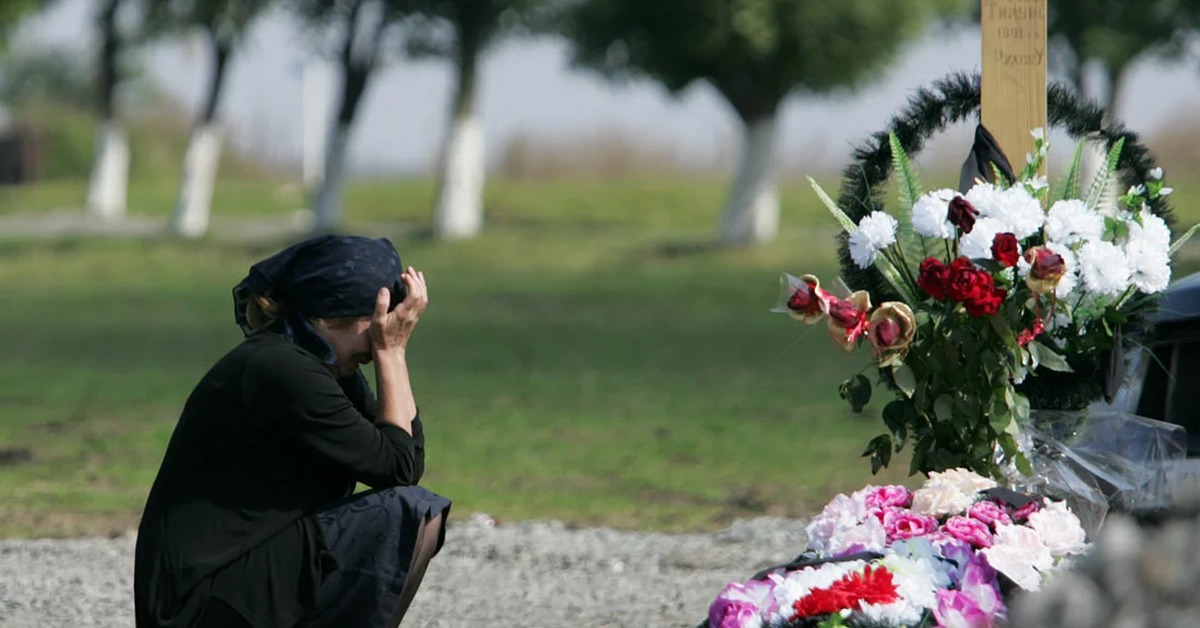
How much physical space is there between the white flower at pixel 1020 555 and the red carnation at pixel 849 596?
0.27 m

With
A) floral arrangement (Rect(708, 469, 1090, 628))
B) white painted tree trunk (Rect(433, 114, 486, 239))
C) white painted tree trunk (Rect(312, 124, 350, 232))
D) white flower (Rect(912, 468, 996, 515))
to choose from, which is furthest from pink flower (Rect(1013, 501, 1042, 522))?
white painted tree trunk (Rect(312, 124, 350, 232))

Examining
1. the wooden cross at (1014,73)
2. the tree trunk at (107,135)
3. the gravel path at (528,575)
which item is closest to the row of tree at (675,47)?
the tree trunk at (107,135)

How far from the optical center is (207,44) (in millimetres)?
30094

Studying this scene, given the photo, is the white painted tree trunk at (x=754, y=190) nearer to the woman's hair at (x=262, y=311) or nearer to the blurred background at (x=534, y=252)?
the blurred background at (x=534, y=252)

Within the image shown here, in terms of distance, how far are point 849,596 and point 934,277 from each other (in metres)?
0.99

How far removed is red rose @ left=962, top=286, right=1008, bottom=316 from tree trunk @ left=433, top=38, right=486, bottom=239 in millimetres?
22464

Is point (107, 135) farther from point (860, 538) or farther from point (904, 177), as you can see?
point (860, 538)

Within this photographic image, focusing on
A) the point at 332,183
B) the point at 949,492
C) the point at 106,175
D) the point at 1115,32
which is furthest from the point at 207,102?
the point at 949,492

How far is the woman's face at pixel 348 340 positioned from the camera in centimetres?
483

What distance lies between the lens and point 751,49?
2462 cm

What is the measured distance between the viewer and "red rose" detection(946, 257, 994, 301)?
480 centimetres

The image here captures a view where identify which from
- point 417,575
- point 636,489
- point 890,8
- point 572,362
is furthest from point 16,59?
point 417,575

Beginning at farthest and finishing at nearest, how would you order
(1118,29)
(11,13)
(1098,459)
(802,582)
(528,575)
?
(1118,29)
(11,13)
(528,575)
(1098,459)
(802,582)

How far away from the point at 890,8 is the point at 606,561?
1831cm
